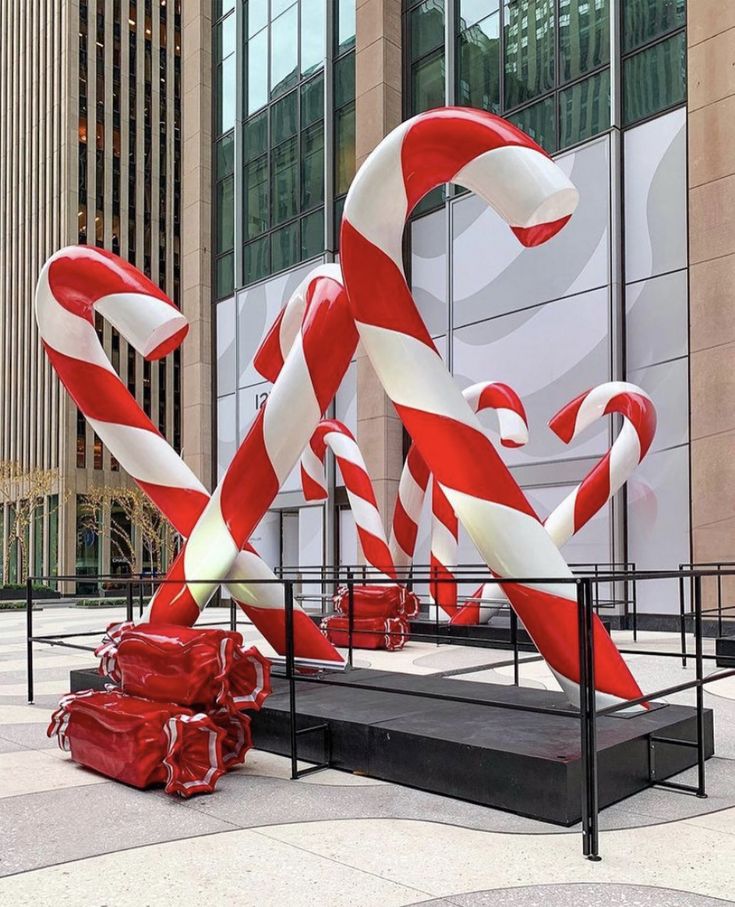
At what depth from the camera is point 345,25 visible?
2127 cm

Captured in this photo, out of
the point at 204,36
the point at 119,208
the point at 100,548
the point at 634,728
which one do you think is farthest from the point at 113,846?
the point at 119,208

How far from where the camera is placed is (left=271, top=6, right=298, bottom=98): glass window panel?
22.6 meters

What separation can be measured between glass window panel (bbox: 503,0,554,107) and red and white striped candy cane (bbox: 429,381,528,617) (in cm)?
726

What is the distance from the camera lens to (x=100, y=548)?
51.7 m

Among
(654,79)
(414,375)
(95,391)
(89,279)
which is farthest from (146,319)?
(654,79)

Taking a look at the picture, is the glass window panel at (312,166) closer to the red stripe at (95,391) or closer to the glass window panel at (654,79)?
the glass window panel at (654,79)

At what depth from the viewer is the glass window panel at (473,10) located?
18.1 meters

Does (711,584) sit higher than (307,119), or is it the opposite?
(307,119)

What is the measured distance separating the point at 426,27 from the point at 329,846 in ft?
62.2

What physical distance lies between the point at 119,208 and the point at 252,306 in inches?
1338

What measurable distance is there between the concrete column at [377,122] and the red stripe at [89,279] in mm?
12442

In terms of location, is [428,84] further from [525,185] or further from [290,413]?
[525,185]

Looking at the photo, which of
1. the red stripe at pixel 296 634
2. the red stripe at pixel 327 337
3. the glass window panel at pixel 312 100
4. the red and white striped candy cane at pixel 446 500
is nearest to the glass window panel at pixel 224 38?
the glass window panel at pixel 312 100

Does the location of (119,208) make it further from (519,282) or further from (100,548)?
(519,282)
